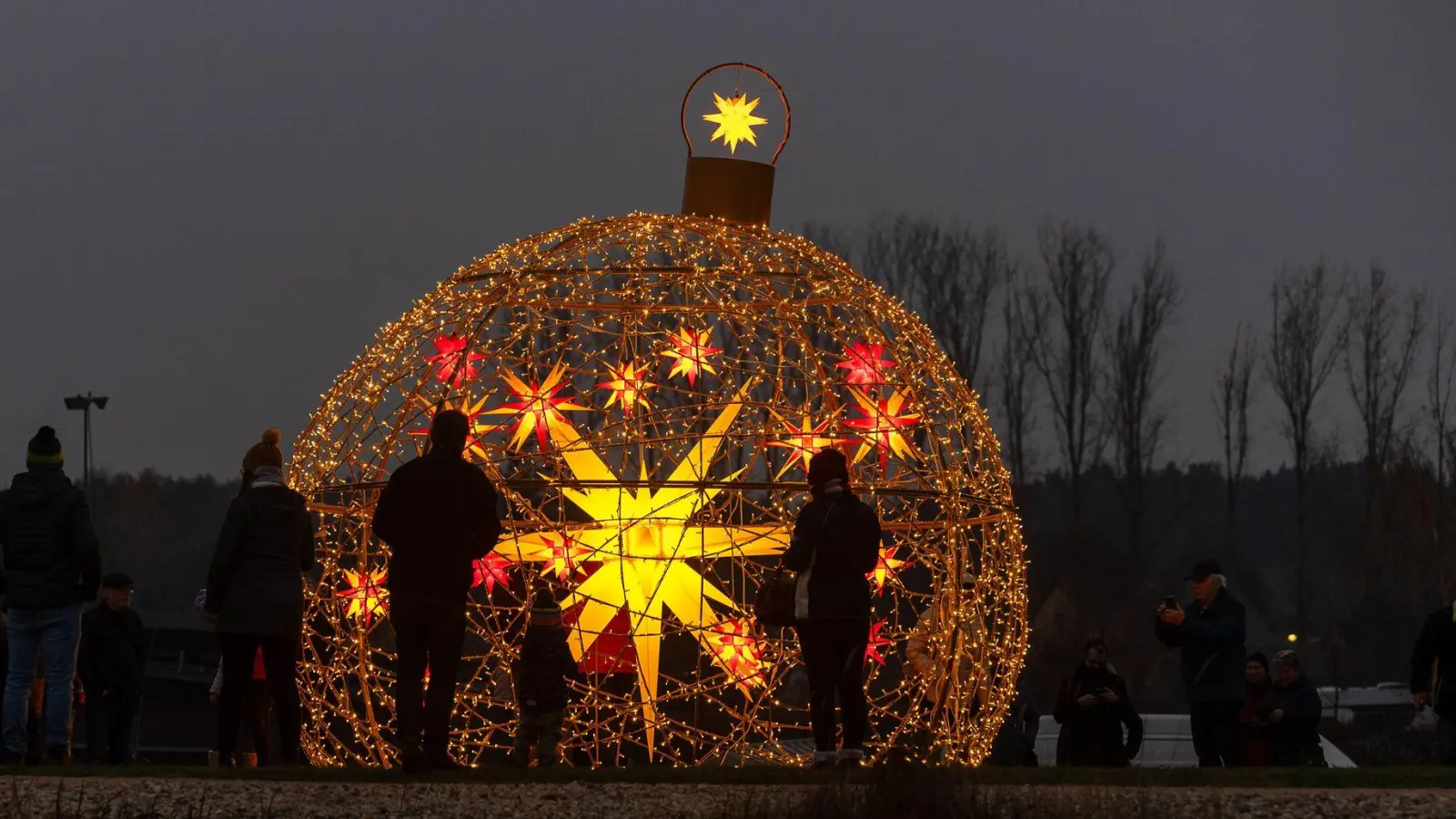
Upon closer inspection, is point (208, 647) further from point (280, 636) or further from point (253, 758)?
point (280, 636)

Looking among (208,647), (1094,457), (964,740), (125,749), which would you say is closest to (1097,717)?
(964,740)

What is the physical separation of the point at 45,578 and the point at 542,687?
2.42 metres

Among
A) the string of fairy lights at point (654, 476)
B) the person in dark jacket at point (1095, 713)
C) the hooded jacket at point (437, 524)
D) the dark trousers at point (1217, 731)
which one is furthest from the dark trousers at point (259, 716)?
the dark trousers at point (1217, 731)

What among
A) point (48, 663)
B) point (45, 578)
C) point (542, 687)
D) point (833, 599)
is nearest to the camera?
point (833, 599)

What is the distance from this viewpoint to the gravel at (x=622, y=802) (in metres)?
7.73

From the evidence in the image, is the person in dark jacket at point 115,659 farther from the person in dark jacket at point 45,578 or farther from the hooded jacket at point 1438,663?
the hooded jacket at point 1438,663

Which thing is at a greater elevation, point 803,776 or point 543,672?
point 543,672

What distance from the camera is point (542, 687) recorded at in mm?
10859

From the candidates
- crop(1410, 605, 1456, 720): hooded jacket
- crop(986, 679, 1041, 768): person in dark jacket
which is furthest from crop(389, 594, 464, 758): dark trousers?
crop(986, 679, 1041, 768): person in dark jacket

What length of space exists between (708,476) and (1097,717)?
2617mm

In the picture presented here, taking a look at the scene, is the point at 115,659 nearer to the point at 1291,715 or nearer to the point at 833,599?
the point at 833,599

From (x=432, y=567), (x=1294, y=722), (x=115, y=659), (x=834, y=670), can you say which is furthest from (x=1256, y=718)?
(x=115, y=659)

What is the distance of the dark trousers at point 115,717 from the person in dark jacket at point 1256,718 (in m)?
6.69

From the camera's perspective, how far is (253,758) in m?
12.4
